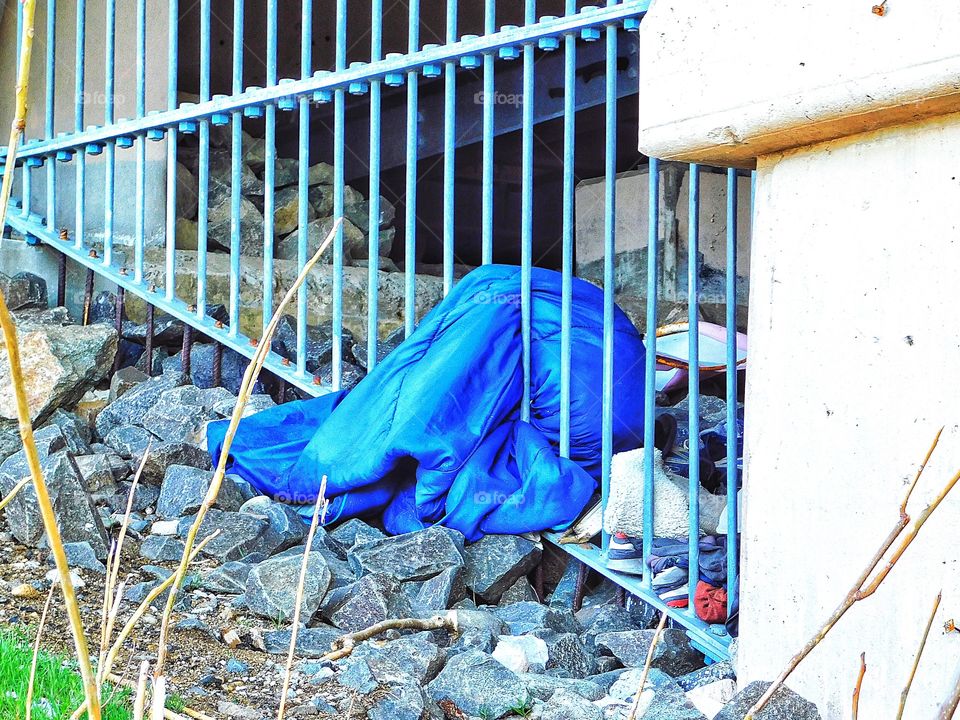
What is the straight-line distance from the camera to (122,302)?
16.2 feet

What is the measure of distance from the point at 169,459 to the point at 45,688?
5.71ft

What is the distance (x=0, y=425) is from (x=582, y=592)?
240cm

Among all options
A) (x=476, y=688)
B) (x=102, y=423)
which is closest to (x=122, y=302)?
(x=102, y=423)

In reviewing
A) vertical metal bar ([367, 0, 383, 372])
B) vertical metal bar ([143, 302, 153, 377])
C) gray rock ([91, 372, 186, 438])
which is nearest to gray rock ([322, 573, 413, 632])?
vertical metal bar ([367, 0, 383, 372])

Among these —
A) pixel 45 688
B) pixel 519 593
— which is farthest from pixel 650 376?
pixel 45 688

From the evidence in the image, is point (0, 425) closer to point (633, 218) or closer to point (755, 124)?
point (755, 124)

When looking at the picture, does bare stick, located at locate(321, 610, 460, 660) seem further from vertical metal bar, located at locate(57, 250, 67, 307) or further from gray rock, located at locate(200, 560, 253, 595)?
vertical metal bar, located at locate(57, 250, 67, 307)

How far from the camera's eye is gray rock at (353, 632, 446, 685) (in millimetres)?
2521

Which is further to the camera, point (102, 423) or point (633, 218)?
point (633, 218)

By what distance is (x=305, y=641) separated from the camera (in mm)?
2844

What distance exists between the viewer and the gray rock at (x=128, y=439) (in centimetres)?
435

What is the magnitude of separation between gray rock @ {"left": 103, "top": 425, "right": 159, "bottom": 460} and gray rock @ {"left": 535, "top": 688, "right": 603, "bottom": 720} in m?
2.39

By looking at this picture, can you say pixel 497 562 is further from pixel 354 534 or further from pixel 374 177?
pixel 374 177

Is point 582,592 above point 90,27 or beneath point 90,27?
beneath
